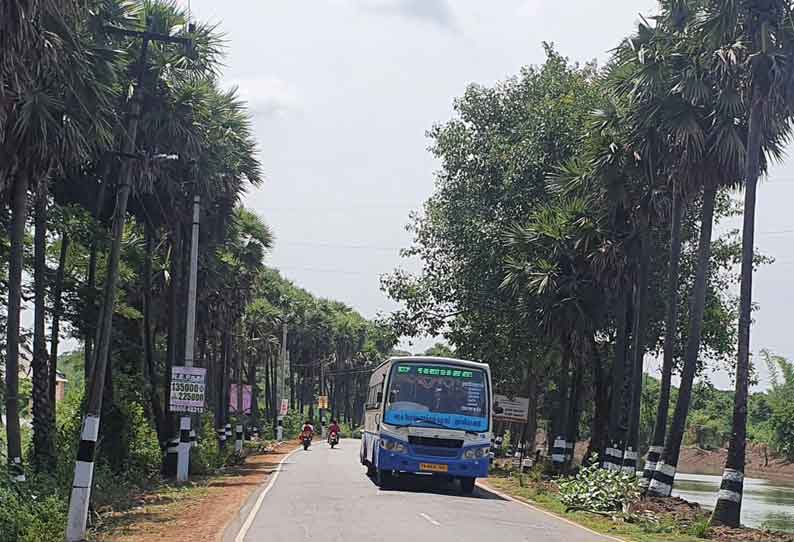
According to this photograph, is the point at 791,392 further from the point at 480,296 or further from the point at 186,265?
the point at 186,265

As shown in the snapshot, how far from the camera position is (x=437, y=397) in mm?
25688

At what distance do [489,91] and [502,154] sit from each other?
338 cm

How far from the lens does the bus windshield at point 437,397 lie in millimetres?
25484

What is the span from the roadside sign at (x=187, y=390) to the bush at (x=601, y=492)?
33.4 ft

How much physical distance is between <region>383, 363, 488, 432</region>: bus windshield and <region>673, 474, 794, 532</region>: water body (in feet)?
23.1

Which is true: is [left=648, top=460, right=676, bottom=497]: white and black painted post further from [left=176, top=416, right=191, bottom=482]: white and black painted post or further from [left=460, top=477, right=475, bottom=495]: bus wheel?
[left=176, top=416, right=191, bottom=482]: white and black painted post

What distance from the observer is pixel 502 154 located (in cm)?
3997

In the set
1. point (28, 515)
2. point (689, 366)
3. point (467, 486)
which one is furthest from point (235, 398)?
point (28, 515)

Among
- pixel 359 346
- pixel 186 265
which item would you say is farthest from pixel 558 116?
pixel 359 346

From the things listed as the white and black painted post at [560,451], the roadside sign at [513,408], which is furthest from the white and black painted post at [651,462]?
the roadside sign at [513,408]

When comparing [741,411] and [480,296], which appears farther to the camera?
[480,296]

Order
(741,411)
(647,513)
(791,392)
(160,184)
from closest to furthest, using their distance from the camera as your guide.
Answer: (741,411), (647,513), (160,184), (791,392)

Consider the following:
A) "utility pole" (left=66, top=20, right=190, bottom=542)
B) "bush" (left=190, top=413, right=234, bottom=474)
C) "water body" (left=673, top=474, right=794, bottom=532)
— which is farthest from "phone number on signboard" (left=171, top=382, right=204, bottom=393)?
"water body" (left=673, top=474, right=794, bottom=532)

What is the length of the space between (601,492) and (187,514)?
30.7 ft
